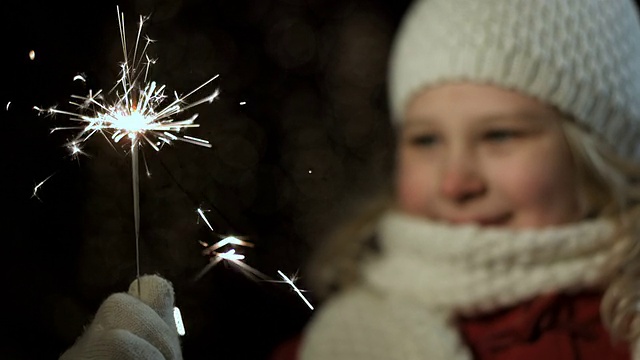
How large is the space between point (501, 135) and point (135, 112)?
47 centimetres

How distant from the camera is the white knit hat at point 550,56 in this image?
796mm

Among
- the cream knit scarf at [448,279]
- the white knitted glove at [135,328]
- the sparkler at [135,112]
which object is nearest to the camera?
the cream knit scarf at [448,279]

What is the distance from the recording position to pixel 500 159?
0.80 meters

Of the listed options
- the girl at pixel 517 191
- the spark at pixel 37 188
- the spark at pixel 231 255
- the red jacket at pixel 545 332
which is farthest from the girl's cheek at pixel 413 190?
the spark at pixel 37 188

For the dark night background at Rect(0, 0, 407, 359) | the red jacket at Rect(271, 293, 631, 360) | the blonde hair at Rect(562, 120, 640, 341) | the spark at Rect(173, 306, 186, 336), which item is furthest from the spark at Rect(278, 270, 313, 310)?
the blonde hair at Rect(562, 120, 640, 341)

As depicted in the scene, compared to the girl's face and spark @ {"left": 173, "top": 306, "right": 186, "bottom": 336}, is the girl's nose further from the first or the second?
spark @ {"left": 173, "top": 306, "right": 186, "bottom": 336}

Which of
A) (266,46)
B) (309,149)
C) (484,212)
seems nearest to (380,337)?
(484,212)

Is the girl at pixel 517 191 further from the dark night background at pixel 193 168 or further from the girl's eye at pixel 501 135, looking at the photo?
the dark night background at pixel 193 168

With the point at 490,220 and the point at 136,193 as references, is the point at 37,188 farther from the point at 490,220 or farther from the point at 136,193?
the point at 490,220

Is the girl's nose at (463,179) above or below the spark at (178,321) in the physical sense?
above

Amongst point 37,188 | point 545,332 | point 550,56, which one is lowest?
point 545,332

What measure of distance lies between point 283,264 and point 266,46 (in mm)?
272

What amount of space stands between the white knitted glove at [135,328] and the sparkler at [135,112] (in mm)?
50

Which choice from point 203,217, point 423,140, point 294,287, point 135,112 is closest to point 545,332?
point 423,140
